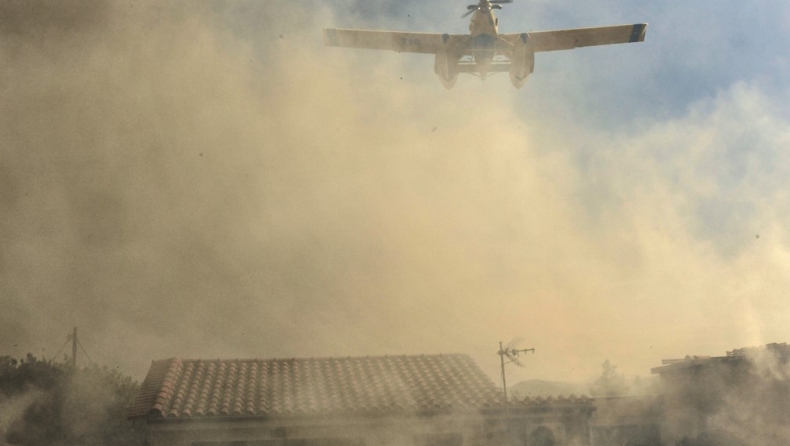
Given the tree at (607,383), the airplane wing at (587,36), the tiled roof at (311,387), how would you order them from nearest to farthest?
the tiled roof at (311,387) < the airplane wing at (587,36) < the tree at (607,383)

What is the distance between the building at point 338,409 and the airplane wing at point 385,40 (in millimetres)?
14290

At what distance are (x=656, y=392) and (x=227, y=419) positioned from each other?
1688cm

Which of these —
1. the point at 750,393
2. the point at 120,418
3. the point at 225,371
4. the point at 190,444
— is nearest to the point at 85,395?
the point at 120,418

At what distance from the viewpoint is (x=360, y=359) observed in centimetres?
2794

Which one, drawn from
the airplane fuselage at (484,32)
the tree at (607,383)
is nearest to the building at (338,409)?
the airplane fuselage at (484,32)

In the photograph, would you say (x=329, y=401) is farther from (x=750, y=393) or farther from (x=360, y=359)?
(x=750, y=393)

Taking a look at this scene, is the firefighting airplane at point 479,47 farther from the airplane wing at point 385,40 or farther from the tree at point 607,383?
the tree at point 607,383

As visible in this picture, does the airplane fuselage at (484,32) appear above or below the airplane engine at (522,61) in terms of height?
above

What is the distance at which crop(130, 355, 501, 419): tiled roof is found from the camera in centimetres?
2280

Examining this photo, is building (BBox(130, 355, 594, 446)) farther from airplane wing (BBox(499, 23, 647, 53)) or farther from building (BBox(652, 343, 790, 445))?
airplane wing (BBox(499, 23, 647, 53))

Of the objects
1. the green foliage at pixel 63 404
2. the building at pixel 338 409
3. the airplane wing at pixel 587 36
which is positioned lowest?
the building at pixel 338 409

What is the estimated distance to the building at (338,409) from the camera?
2227cm

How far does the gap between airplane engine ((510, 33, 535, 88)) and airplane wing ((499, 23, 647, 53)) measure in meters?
4.14

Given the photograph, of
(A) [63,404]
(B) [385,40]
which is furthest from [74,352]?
(B) [385,40]
